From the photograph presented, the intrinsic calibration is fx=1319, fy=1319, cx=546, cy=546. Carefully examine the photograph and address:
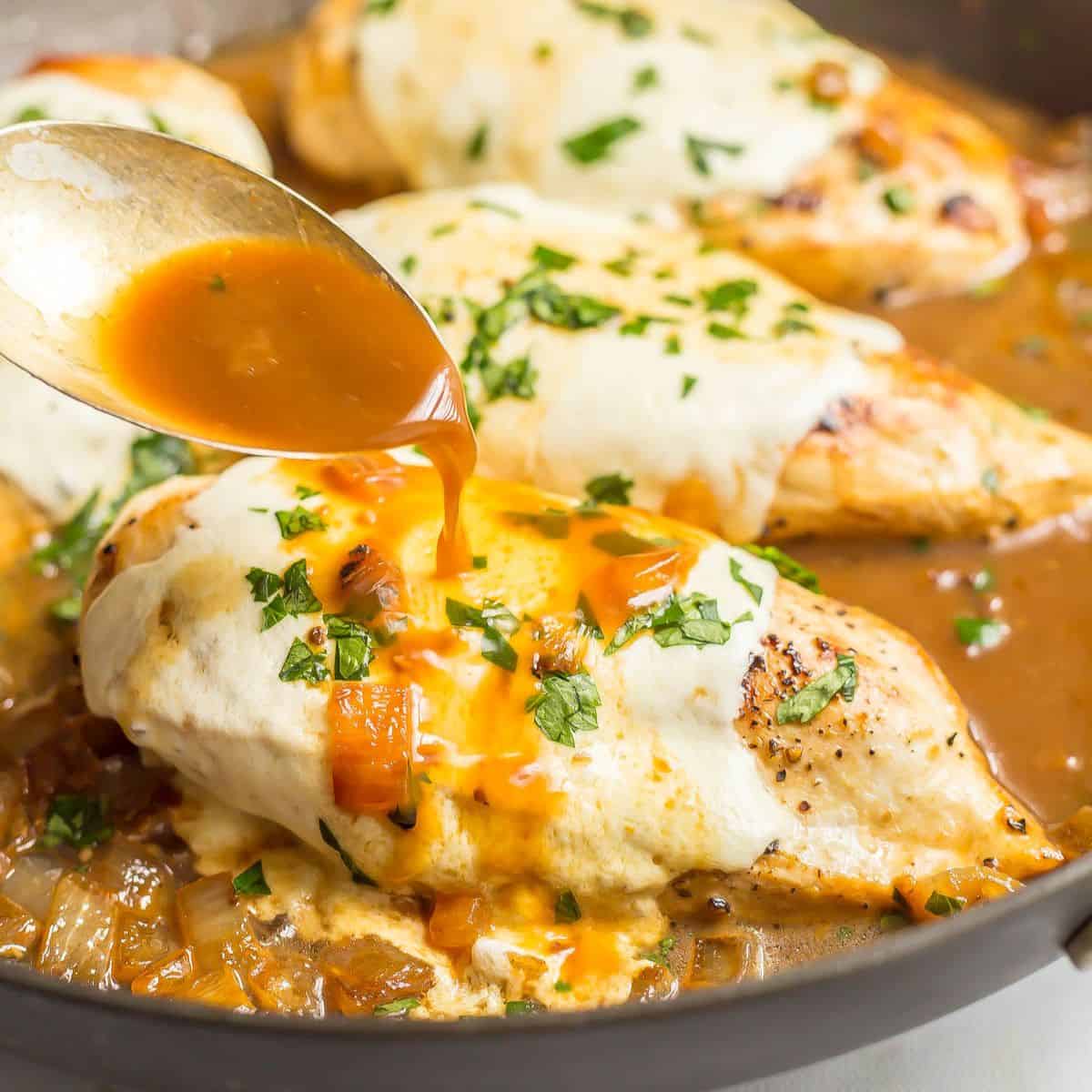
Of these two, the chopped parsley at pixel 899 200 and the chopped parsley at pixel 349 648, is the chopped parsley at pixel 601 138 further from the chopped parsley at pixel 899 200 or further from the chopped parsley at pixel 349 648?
the chopped parsley at pixel 349 648

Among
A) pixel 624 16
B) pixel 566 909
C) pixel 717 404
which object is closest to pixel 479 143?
pixel 624 16

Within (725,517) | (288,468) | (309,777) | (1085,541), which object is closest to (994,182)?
(1085,541)

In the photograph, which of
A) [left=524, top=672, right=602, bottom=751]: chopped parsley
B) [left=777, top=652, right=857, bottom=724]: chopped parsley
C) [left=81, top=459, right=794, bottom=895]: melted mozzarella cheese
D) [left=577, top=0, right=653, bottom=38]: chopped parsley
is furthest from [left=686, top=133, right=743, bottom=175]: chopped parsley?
[left=524, top=672, right=602, bottom=751]: chopped parsley

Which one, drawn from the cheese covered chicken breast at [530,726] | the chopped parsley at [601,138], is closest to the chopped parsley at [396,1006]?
the cheese covered chicken breast at [530,726]

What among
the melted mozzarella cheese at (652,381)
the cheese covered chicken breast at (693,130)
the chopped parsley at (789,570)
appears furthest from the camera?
the cheese covered chicken breast at (693,130)

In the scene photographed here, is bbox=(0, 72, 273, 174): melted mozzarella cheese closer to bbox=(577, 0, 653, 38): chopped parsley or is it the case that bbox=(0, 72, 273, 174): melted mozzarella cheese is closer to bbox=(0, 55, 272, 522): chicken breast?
bbox=(0, 55, 272, 522): chicken breast

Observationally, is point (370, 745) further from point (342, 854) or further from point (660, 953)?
point (660, 953)

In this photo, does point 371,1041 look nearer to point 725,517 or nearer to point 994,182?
point 725,517
